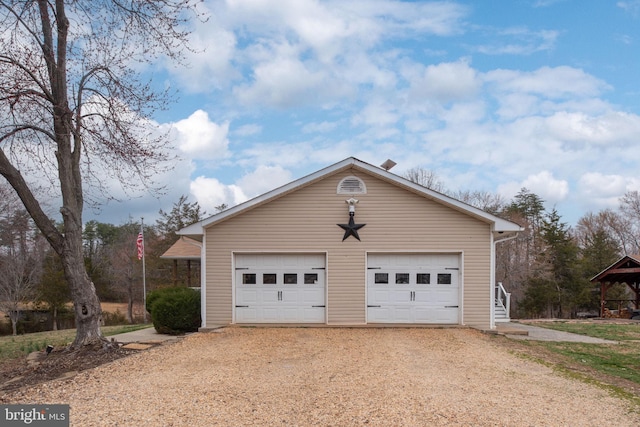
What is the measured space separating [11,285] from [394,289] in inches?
960

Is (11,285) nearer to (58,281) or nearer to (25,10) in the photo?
(58,281)

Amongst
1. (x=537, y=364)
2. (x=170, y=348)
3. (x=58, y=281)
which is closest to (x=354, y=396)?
(x=537, y=364)

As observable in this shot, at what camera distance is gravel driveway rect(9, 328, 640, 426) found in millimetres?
5203

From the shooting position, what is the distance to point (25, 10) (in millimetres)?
A: 8961

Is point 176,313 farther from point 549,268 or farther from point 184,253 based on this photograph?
point 549,268

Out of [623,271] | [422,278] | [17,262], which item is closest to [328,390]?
[422,278]

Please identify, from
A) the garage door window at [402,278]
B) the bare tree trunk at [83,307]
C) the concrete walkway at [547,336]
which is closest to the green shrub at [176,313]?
the bare tree trunk at [83,307]

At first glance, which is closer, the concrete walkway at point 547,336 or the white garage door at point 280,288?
the concrete walkway at point 547,336

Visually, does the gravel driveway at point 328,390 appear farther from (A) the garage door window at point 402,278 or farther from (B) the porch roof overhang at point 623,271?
(B) the porch roof overhang at point 623,271

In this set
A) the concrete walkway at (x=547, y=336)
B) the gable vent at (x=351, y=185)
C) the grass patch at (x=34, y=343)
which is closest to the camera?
the grass patch at (x=34, y=343)

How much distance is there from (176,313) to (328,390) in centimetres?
819

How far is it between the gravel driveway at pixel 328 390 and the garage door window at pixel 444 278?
338 centimetres

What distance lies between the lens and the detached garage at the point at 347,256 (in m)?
13.0

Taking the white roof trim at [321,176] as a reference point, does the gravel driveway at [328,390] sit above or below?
below
